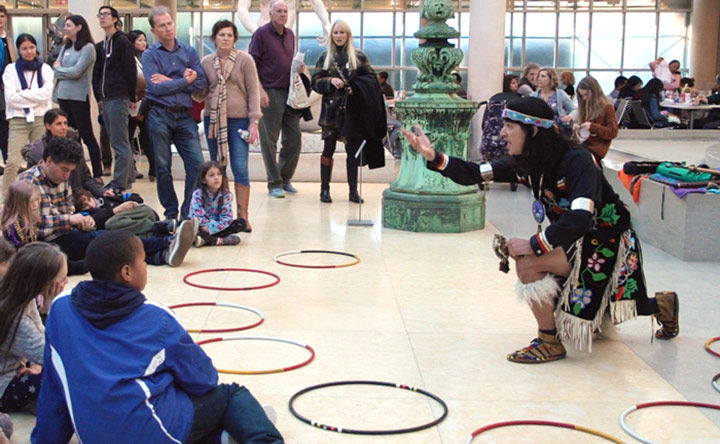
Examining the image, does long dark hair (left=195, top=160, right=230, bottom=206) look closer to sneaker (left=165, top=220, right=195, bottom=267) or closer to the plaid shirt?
sneaker (left=165, top=220, right=195, bottom=267)

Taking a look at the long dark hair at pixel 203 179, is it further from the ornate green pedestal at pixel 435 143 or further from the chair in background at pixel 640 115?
the chair in background at pixel 640 115

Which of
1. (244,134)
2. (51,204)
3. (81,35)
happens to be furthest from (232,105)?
(81,35)

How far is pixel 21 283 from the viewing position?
3980 millimetres

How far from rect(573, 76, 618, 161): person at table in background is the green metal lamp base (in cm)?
122

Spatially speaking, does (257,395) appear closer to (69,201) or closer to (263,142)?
(69,201)

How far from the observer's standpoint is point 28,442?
3889 millimetres

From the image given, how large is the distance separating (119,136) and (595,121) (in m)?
5.03

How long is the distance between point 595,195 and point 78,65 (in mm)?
7637

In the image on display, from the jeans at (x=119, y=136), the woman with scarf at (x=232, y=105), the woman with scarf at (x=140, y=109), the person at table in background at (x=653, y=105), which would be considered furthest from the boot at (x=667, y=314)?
the person at table in background at (x=653, y=105)

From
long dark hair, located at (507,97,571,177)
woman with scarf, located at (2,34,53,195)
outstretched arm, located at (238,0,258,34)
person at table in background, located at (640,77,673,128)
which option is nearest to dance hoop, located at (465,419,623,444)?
long dark hair, located at (507,97,571,177)

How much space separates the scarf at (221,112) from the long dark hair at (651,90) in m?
14.7

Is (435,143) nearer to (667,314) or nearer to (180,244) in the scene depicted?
(180,244)

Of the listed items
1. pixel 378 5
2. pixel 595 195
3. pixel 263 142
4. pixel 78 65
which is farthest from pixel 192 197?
pixel 378 5

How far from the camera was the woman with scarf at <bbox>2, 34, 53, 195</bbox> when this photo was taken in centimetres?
1034
